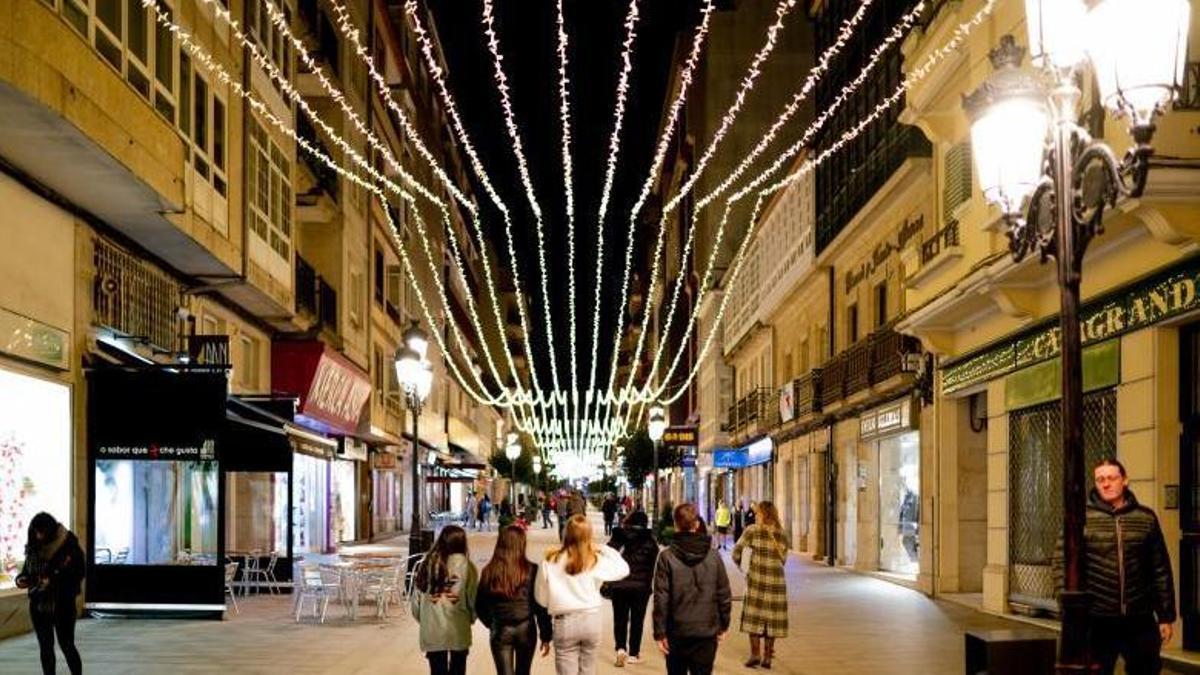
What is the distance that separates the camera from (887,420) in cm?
2520

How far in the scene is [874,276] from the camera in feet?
89.2

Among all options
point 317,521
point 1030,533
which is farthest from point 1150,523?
point 317,521

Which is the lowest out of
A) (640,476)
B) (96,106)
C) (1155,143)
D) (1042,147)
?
(640,476)

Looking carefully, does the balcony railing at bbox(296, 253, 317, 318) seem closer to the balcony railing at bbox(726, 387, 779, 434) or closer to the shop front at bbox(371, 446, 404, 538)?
the shop front at bbox(371, 446, 404, 538)

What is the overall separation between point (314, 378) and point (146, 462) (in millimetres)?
11166

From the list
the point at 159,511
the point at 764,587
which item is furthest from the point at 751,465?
the point at 764,587

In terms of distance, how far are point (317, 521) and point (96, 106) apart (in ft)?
70.6

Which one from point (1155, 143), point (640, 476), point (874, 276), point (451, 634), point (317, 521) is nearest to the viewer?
point (451, 634)

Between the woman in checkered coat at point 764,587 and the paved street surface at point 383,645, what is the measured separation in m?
0.28

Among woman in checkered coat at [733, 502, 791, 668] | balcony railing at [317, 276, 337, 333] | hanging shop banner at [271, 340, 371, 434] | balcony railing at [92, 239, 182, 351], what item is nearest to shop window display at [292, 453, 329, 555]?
hanging shop banner at [271, 340, 371, 434]

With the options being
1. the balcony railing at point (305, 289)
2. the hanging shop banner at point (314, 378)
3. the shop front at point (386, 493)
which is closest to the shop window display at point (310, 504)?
the hanging shop banner at point (314, 378)

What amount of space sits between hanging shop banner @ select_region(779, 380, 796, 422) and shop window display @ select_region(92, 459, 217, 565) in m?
19.1

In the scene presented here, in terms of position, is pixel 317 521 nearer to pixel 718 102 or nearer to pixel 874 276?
pixel 874 276

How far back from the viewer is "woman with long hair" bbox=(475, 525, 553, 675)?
9.41m
